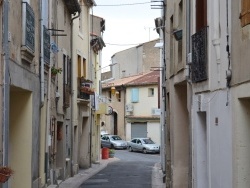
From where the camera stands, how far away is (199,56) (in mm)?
11773

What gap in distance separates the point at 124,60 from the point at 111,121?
9.08 m

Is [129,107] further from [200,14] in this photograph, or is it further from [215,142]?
[215,142]

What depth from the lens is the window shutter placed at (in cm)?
762

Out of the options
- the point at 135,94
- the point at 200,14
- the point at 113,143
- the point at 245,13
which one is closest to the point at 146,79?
the point at 135,94

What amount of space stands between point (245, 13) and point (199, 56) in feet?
13.3

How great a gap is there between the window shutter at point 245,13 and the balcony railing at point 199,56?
128 inches

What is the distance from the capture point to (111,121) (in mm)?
60656

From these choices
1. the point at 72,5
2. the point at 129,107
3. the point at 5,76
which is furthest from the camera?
the point at 129,107

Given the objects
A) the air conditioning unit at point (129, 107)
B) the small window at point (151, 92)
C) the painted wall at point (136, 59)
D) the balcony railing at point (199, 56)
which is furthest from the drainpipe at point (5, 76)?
the painted wall at point (136, 59)

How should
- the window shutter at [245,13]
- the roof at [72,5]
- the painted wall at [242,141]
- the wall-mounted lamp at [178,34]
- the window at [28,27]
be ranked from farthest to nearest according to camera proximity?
the roof at [72,5] → the wall-mounted lamp at [178,34] → the window at [28,27] → the painted wall at [242,141] → the window shutter at [245,13]

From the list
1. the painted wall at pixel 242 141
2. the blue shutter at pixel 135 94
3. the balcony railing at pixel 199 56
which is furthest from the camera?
the blue shutter at pixel 135 94

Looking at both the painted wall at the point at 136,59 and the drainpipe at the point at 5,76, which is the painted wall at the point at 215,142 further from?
the painted wall at the point at 136,59

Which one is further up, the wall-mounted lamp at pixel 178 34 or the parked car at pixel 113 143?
the wall-mounted lamp at pixel 178 34

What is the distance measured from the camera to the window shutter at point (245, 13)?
7.62 meters
